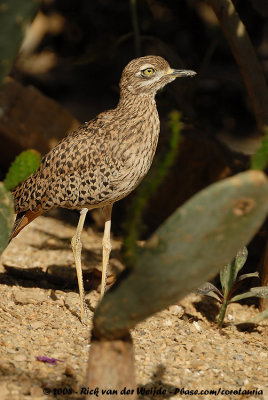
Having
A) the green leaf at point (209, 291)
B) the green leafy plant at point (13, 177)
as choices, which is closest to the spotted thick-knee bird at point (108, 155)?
the green leaf at point (209, 291)

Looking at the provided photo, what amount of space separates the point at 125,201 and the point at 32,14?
133 inches

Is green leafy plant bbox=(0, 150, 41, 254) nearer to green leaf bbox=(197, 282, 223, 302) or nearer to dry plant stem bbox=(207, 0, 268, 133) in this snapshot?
green leaf bbox=(197, 282, 223, 302)

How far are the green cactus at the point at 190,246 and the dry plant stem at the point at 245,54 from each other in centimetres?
226

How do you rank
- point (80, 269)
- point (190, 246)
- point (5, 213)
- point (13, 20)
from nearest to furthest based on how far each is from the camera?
1. point (190, 246)
2. point (13, 20)
3. point (5, 213)
4. point (80, 269)

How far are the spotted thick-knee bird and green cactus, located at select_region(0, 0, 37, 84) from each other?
151cm

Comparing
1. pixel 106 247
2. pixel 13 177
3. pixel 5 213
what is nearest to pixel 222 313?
pixel 106 247

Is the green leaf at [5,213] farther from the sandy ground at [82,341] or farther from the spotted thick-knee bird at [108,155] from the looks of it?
the spotted thick-knee bird at [108,155]

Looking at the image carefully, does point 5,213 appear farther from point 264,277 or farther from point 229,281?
point 264,277

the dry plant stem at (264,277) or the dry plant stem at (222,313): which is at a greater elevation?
the dry plant stem at (264,277)

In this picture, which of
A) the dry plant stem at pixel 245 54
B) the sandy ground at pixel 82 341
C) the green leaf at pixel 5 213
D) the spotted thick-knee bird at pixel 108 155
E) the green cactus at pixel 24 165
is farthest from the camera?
the dry plant stem at pixel 245 54

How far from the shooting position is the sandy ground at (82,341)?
2.88 meters

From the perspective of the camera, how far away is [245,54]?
404 centimetres

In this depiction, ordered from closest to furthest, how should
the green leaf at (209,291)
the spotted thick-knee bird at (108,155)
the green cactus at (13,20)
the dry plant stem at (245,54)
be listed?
the green cactus at (13,20) < the spotted thick-knee bird at (108,155) < the green leaf at (209,291) < the dry plant stem at (245,54)

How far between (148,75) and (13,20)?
1.73 m
